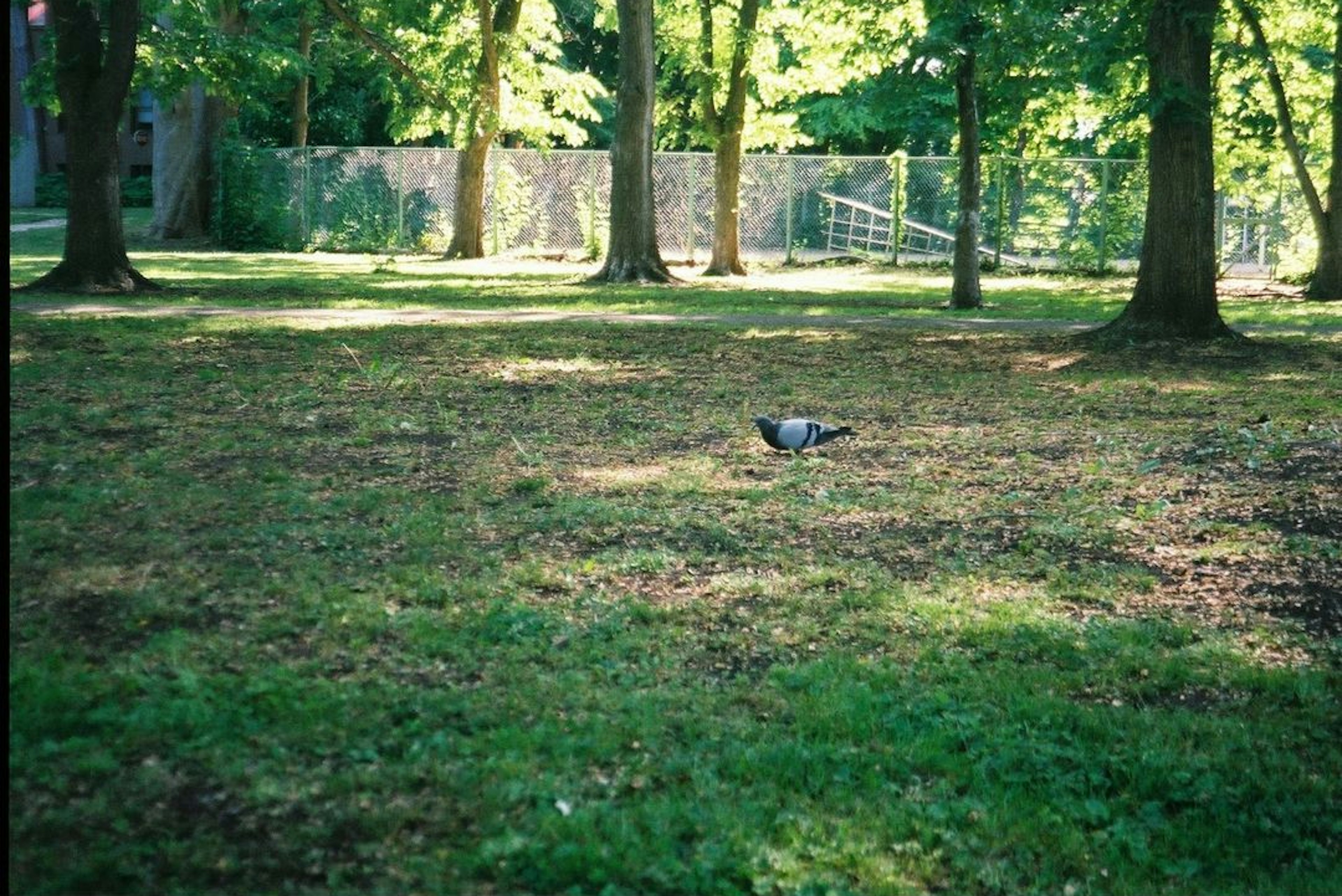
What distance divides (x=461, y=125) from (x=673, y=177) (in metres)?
5.47

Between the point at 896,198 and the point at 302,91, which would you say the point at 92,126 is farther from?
the point at 302,91

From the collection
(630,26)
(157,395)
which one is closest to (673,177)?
(630,26)

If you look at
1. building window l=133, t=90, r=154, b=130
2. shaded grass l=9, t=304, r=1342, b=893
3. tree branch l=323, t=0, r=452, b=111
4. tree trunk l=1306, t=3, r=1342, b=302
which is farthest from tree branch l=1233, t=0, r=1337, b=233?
building window l=133, t=90, r=154, b=130

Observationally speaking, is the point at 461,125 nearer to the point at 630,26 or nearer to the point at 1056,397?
the point at 630,26

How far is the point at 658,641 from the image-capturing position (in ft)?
17.7

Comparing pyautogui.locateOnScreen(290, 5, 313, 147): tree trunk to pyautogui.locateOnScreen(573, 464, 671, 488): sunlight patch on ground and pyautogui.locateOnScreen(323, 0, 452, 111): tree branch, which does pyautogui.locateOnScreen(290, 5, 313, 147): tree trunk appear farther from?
pyautogui.locateOnScreen(573, 464, 671, 488): sunlight patch on ground

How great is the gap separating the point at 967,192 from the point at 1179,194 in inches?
176

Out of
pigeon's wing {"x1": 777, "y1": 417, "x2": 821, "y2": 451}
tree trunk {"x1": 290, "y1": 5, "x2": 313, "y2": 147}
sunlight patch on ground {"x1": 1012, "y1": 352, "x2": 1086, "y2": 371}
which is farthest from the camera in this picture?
tree trunk {"x1": 290, "y1": 5, "x2": 313, "y2": 147}

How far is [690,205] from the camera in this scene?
A: 32719mm

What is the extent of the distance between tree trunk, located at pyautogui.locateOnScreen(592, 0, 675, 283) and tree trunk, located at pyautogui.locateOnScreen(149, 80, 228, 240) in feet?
46.3

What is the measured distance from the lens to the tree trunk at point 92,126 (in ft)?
55.3

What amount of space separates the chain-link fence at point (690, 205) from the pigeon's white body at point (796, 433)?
23032mm

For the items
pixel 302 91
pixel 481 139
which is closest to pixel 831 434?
pixel 481 139

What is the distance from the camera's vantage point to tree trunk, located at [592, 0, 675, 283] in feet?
75.9
